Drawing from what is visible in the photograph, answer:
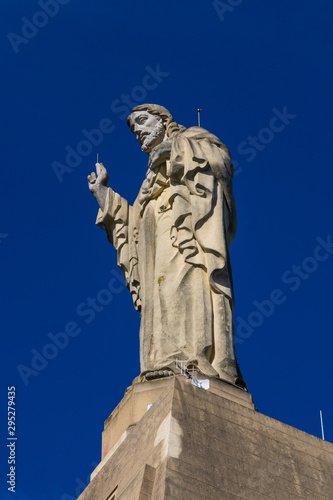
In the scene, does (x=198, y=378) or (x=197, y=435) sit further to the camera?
(x=198, y=378)

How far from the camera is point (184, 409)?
31.4 feet

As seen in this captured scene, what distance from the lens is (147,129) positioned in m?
13.5

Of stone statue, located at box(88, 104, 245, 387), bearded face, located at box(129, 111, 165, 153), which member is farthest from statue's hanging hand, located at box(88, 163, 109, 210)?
bearded face, located at box(129, 111, 165, 153)

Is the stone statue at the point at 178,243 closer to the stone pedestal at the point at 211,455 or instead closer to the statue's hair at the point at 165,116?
the statue's hair at the point at 165,116

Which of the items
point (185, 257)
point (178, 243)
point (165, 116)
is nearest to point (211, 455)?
point (185, 257)

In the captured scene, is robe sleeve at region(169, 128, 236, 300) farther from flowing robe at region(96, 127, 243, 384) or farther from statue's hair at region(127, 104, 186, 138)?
statue's hair at region(127, 104, 186, 138)

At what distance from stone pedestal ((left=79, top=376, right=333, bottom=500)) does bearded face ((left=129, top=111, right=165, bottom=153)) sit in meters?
3.85

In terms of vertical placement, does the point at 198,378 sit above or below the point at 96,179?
below

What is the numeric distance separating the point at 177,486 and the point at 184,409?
955 mm

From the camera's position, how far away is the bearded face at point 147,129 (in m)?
13.4

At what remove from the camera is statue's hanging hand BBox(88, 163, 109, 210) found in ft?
45.3

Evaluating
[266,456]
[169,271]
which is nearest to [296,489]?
[266,456]

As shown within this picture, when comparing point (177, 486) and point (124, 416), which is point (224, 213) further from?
point (177, 486)

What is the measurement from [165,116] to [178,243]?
2348 millimetres
